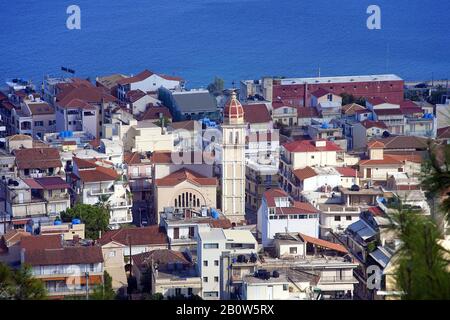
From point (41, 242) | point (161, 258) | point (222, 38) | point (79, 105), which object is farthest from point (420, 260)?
point (222, 38)

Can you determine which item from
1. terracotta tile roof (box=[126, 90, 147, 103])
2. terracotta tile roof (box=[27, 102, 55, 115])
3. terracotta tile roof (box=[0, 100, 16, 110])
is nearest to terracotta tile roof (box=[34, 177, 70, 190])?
terracotta tile roof (box=[27, 102, 55, 115])

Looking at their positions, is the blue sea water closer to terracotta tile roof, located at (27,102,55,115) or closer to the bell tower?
terracotta tile roof, located at (27,102,55,115)

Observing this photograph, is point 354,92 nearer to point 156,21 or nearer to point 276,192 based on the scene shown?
point 276,192

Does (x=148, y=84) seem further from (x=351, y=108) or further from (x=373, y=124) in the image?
(x=373, y=124)

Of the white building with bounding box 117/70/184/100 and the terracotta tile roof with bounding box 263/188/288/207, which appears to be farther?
the white building with bounding box 117/70/184/100

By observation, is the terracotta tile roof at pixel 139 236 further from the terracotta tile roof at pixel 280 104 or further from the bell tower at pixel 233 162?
the terracotta tile roof at pixel 280 104
